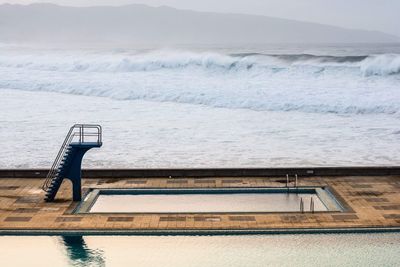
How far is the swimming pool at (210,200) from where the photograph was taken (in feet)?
64.0

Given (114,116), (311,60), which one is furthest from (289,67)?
(114,116)

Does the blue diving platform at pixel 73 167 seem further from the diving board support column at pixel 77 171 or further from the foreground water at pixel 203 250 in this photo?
the foreground water at pixel 203 250

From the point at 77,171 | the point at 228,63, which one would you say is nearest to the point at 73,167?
the point at 77,171

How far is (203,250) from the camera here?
16.1m

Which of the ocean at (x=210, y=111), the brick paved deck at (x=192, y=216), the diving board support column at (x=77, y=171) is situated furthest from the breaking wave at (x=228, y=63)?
the diving board support column at (x=77, y=171)

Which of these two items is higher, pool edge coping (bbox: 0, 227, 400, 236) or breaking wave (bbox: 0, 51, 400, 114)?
breaking wave (bbox: 0, 51, 400, 114)

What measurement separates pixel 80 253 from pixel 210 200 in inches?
226

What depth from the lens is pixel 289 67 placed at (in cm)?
6962

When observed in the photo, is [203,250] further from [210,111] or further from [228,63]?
[228,63]

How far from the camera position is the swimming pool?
1952cm

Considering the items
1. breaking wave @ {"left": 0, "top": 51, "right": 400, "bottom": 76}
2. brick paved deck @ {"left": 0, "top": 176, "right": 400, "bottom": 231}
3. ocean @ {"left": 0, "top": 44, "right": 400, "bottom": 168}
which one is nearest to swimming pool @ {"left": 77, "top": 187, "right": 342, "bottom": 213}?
brick paved deck @ {"left": 0, "top": 176, "right": 400, "bottom": 231}

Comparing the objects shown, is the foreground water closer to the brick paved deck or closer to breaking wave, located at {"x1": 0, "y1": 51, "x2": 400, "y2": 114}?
the brick paved deck

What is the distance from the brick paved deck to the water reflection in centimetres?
63

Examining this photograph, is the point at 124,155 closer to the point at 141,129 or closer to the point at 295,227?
the point at 141,129
